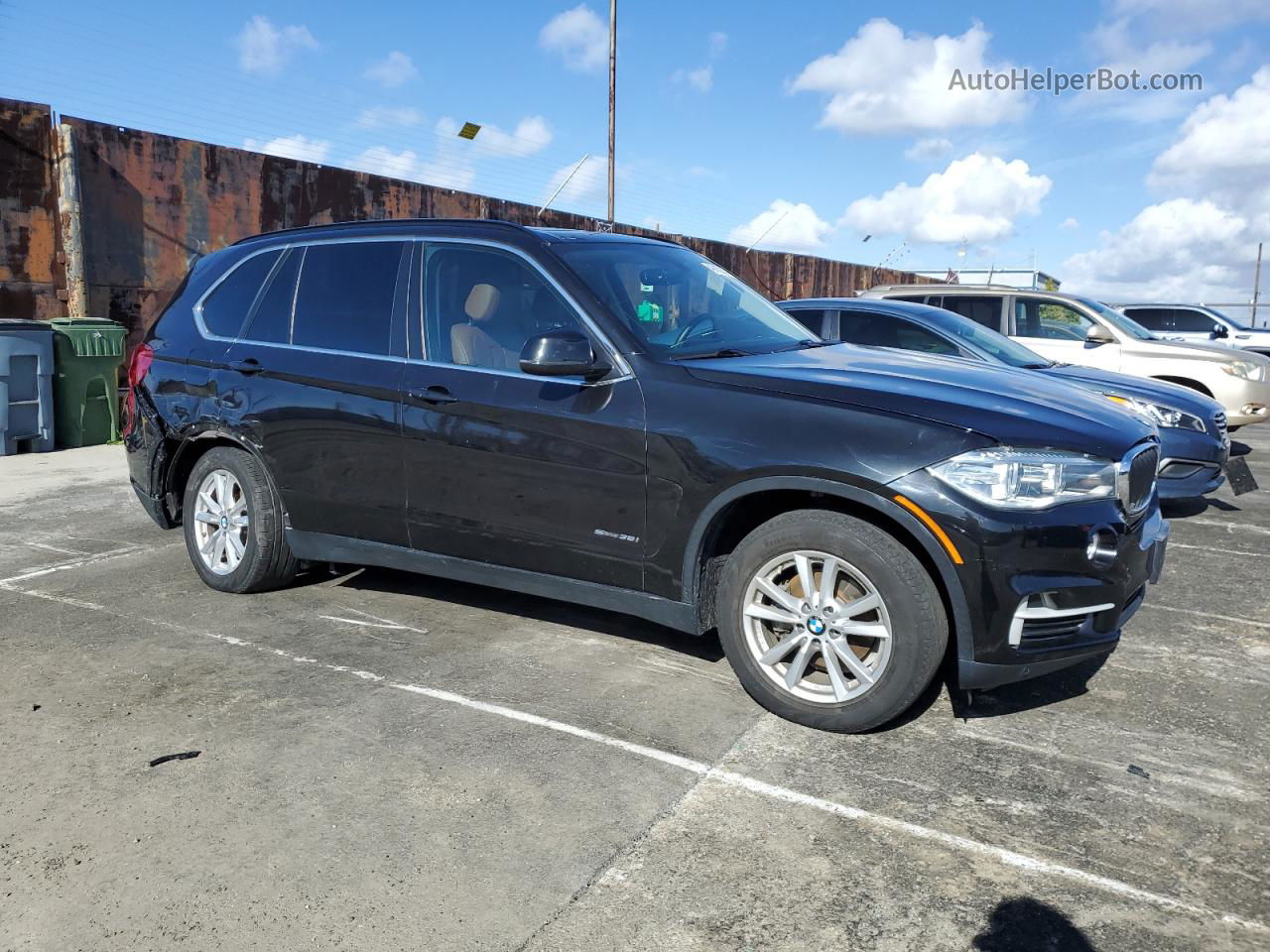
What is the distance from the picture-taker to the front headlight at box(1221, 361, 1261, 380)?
10.4 meters

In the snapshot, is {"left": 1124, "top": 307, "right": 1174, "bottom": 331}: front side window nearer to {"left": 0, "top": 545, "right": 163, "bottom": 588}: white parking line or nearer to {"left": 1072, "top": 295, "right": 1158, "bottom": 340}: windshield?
{"left": 1072, "top": 295, "right": 1158, "bottom": 340}: windshield

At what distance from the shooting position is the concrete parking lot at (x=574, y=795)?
2564mm

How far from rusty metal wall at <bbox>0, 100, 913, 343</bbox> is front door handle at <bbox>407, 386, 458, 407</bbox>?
22.2 ft

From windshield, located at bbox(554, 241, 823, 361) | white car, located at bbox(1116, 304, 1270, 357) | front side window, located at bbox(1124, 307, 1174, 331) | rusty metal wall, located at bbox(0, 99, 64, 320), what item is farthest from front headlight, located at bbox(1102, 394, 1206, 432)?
front side window, located at bbox(1124, 307, 1174, 331)

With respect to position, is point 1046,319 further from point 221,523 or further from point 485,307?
point 221,523

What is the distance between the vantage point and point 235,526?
5.25m

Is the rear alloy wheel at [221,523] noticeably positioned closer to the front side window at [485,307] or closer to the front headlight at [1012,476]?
the front side window at [485,307]

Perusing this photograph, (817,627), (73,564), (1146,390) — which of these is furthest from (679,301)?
(1146,390)

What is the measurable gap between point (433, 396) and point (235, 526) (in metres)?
1.55

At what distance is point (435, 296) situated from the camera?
460 centimetres

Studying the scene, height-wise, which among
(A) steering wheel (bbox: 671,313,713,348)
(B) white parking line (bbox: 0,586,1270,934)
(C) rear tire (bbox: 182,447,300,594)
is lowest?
(B) white parking line (bbox: 0,586,1270,934)

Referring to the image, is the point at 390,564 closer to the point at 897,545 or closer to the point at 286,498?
the point at 286,498

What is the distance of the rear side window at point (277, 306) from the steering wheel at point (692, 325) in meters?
1.98

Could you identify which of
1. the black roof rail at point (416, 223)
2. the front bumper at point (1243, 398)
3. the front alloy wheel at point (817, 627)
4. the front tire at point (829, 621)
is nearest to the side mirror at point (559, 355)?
the black roof rail at point (416, 223)
